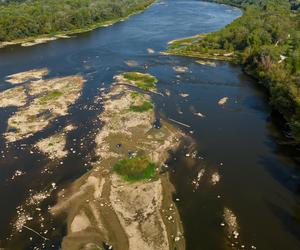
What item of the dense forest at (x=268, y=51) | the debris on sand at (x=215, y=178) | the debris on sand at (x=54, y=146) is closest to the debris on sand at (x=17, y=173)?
the debris on sand at (x=54, y=146)

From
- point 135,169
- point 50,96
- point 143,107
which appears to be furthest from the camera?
point 50,96

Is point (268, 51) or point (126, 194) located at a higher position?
point (268, 51)

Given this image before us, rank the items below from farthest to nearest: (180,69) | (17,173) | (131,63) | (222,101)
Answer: (131,63), (180,69), (222,101), (17,173)

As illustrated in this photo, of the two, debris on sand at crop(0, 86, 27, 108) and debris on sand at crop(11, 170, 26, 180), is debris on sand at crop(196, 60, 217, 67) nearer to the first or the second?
debris on sand at crop(0, 86, 27, 108)

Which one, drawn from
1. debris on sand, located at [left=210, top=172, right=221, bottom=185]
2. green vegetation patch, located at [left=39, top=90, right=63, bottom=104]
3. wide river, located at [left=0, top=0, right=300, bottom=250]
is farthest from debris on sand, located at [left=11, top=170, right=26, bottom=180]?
debris on sand, located at [left=210, top=172, right=221, bottom=185]

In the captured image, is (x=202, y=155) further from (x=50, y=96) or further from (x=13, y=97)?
(x=13, y=97)

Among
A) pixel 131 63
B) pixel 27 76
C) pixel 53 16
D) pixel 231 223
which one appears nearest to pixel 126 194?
pixel 231 223
